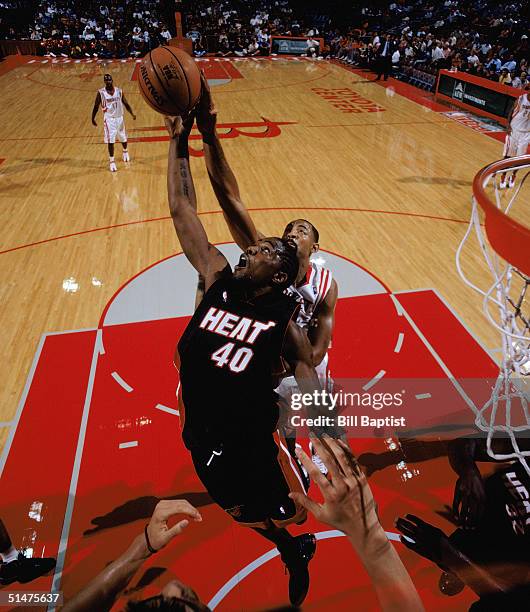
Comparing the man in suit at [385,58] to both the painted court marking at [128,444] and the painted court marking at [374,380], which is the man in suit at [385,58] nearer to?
the painted court marking at [374,380]

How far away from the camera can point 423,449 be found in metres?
3.74

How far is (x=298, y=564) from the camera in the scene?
2898mm

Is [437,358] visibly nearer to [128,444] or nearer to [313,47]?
[128,444]

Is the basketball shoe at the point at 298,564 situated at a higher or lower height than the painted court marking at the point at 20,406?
lower

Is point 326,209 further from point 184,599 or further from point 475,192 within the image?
point 184,599

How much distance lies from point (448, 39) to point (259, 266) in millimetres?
24331

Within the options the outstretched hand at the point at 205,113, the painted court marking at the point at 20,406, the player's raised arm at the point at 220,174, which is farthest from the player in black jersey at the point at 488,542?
the painted court marking at the point at 20,406

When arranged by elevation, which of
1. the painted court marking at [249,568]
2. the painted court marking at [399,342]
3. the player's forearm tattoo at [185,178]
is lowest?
the painted court marking at [249,568]

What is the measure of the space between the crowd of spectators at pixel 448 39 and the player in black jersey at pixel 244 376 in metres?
13.6

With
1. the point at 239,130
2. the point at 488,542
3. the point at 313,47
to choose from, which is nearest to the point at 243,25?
the point at 313,47

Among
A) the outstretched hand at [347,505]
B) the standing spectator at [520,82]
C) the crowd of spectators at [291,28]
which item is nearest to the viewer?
the outstretched hand at [347,505]

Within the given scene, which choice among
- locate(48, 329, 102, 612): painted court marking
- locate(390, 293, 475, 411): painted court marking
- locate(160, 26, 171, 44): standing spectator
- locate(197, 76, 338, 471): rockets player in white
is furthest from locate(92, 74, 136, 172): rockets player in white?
locate(160, 26, 171, 44): standing spectator

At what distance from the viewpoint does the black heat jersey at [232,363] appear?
7.22 feet

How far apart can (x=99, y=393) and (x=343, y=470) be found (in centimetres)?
314
